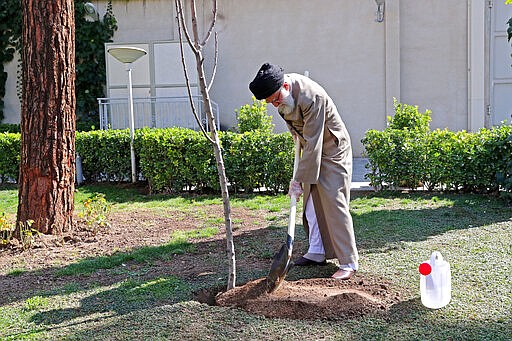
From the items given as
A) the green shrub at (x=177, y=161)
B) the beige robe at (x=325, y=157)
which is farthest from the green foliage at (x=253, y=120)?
the beige robe at (x=325, y=157)

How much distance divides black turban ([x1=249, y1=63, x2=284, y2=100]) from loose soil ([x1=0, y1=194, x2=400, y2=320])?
1281 millimetres

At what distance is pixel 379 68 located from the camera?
13.1 m

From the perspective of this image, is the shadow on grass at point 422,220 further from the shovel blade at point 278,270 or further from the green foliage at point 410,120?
the shovel blade at point 278,270

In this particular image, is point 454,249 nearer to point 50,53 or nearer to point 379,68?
point 50,53

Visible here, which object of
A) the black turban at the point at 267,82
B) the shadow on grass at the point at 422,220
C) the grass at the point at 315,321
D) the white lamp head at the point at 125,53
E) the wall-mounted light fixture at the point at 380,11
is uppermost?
the wall-mounted light fixture at the point at 380,11

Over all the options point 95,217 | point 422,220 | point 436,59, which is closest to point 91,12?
point 436,59

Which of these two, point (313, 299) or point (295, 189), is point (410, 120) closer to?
point (295, 189)

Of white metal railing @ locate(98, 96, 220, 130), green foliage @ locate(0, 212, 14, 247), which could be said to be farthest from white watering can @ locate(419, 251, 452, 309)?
white metal railing @ locate(98, 96, 220, 130)

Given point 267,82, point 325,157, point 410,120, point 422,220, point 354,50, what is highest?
point 354,50

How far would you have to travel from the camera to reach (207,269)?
500 centimetres

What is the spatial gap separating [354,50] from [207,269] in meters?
9.15

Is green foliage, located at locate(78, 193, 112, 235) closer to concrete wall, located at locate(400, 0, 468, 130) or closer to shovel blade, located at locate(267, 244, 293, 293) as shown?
shovel blade, located at locate(267, 244, 293, 293)

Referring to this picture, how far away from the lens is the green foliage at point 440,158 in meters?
8.04

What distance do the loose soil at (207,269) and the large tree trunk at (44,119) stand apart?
325 millimetres
